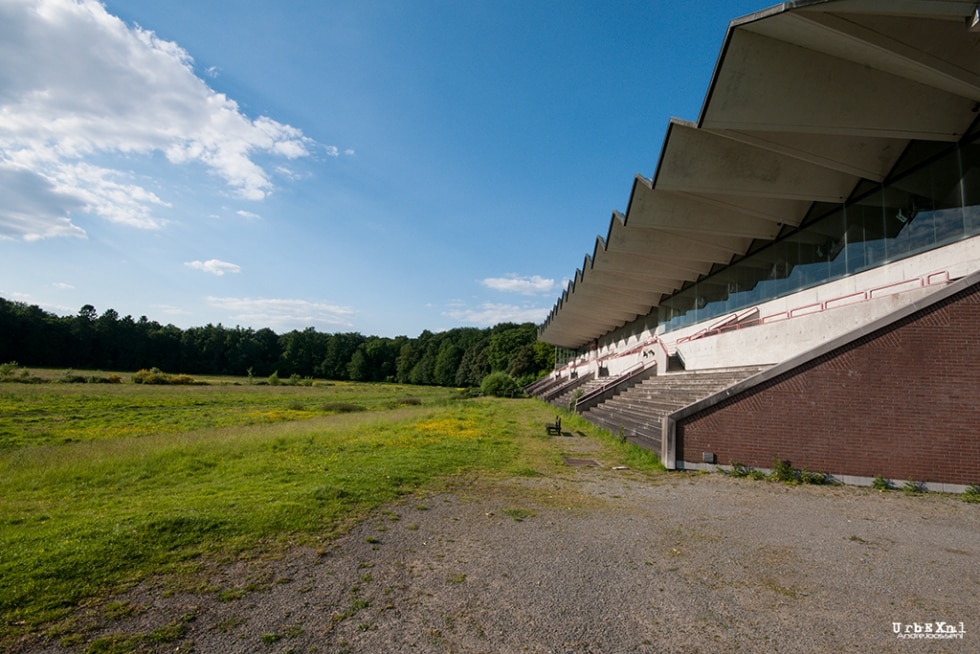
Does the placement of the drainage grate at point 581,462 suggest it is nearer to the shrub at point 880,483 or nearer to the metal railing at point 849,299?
the shrub at point 880,483

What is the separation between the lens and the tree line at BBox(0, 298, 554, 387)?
8881cm

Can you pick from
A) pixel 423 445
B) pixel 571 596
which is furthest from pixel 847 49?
pixel 423 445

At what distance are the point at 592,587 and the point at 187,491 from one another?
7.53 meters

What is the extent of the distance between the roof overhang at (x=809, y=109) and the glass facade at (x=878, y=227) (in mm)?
568

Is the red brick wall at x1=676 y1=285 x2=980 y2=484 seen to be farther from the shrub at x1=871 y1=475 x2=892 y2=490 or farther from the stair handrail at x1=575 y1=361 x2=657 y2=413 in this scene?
the stair handrail at x1=575 y1=361 x2=657 y2=413

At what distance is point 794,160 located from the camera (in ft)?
50.8

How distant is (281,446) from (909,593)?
46.3 feet

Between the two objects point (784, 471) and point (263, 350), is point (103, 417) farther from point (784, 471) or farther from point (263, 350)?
point (263, 350)

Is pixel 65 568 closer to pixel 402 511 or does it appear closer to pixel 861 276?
pixel 402 511

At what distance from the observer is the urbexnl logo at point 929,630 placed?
390 centimetres

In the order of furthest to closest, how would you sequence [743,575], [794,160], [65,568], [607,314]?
[607,314]
[794,160]
[743,575]
[65,568]

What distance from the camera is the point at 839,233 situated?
54.6 feet

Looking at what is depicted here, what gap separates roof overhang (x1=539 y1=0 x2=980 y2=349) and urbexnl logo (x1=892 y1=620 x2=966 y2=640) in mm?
10176

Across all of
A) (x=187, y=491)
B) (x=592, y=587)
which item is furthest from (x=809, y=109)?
(x=187, y=491)
